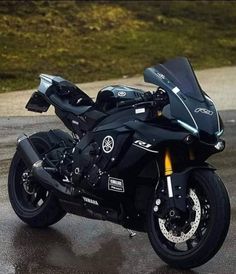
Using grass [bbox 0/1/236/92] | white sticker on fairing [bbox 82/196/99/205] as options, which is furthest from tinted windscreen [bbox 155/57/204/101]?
grass [bbox 0/1/236/92]

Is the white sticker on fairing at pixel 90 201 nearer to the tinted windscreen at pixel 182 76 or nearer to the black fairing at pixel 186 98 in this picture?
the black fairing at pixel 186 98

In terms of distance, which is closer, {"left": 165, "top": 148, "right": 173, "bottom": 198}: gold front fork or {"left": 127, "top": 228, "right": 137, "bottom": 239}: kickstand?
{"left": 165, "top": 148, "right": 173, "bottom": 198}: gold front fork

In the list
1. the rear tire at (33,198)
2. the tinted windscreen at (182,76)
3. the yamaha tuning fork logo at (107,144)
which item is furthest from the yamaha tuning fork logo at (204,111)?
the rear tire at (33,198)

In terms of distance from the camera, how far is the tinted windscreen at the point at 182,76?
484cm

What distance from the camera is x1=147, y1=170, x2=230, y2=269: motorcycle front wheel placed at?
4.62 m

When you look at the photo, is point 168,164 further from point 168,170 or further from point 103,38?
point 103,38

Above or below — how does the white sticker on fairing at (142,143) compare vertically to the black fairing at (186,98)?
below

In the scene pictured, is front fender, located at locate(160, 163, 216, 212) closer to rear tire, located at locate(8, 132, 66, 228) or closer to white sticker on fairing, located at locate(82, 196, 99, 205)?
white sticker on fairing, located at locate(82, 196, 99, 205)

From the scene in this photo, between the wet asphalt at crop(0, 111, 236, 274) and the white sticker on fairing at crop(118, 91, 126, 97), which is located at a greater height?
the white sticker on fairing at crop(118, 91, 126, 97)

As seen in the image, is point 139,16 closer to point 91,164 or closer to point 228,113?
point 228,113

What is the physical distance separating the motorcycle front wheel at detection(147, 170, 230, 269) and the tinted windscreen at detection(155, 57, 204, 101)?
0.56 meters

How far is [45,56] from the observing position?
15.8 m

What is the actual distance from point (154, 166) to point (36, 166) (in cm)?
116

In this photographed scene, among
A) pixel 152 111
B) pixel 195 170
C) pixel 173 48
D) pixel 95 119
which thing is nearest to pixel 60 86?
pixel 95 119
